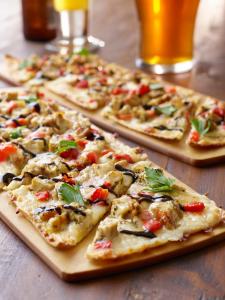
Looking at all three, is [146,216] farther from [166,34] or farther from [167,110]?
[166,34]

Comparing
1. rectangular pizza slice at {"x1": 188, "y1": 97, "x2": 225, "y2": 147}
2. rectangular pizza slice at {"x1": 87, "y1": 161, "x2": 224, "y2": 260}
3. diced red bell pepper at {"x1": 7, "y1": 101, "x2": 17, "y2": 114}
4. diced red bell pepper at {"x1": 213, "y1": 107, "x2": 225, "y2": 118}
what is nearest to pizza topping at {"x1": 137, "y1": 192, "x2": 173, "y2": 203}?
rectangular pizza slice at {"x1": 87, "y1": 161, "x2": 224, "y2": 260}

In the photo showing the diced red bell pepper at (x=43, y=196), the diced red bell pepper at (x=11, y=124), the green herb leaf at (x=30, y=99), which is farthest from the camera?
the green herb leaf at (x=30, y=99)

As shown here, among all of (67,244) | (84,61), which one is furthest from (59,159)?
(84,61)

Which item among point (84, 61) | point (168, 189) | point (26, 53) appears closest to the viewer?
point (168, 189)

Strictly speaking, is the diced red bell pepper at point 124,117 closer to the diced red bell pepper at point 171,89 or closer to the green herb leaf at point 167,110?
the green herb leaf at point 167,110

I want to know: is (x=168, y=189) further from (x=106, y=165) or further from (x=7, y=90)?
(x=7, y=90)

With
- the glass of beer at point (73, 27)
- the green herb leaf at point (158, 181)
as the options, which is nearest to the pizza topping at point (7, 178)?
the green herb leaf at point (158, 181)

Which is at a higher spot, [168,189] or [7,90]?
[168,189]
